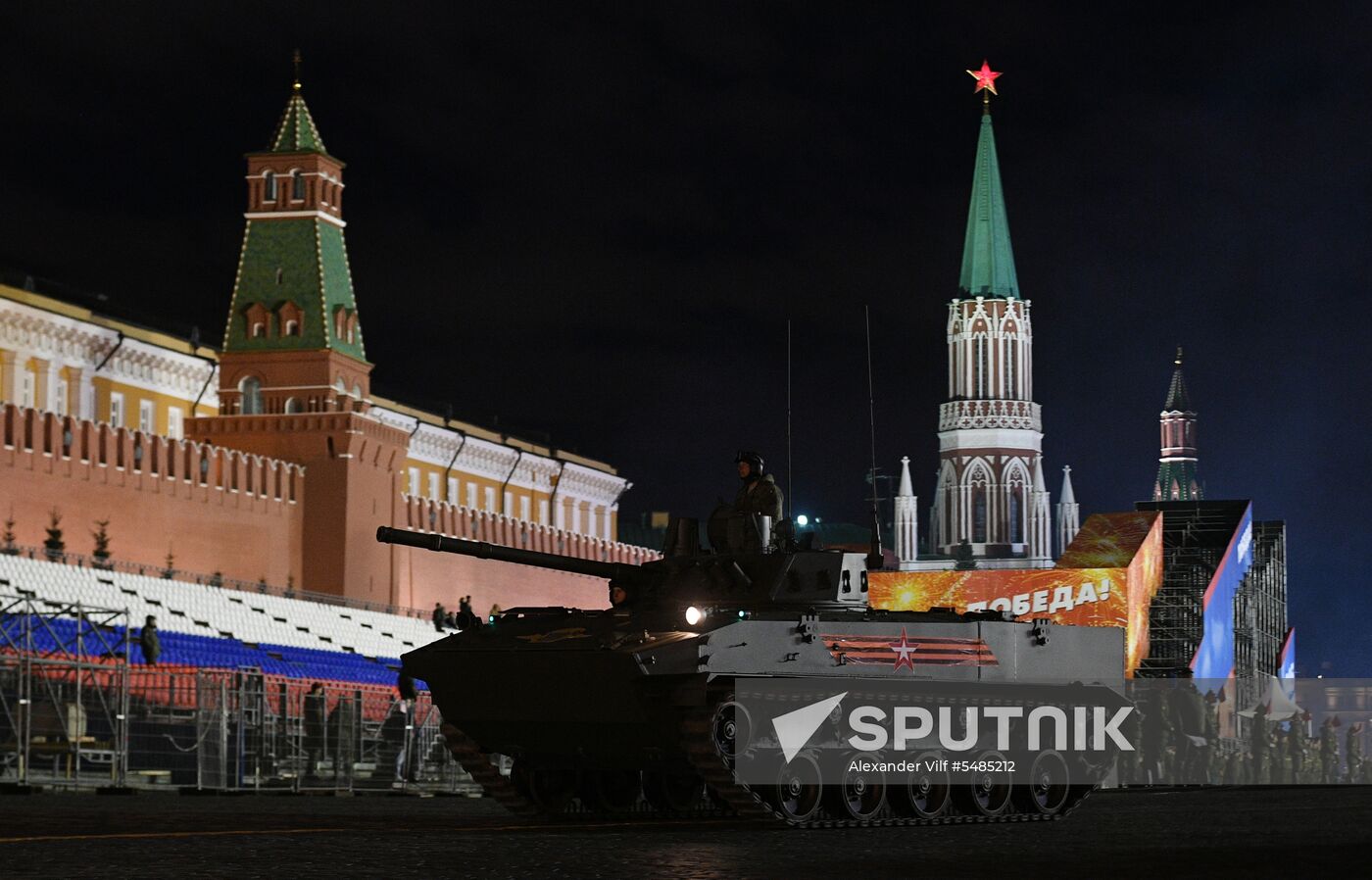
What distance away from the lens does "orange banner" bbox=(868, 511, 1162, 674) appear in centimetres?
5256

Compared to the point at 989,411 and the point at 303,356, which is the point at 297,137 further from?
the point at 989,411

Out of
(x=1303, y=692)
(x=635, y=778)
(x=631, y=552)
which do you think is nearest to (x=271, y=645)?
(x=635, y=778)

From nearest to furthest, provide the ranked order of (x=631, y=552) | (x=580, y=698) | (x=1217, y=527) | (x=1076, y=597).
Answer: (x=580, y=698) < (x=1076, y=597) < (x=1217, y=527) < (x=631, y=552)

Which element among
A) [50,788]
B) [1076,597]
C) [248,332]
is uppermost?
[248,332]

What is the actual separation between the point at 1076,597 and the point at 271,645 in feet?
57.3

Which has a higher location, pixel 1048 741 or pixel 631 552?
pixel 631 552

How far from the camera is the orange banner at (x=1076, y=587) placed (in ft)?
Result: 172

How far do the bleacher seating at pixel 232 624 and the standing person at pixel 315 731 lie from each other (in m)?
11.6

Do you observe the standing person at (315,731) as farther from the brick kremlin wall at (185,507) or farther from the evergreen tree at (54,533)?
the evergreen tree at (54,533)

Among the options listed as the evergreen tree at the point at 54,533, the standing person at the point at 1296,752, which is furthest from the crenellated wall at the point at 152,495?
the standing person at the point at 1296,752

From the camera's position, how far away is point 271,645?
46.9 meters

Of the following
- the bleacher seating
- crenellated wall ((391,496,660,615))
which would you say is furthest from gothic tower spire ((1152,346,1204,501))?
the bleacher seating

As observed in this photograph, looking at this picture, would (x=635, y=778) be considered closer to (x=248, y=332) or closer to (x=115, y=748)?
(x=115, y=748)

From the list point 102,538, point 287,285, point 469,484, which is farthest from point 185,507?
point 469,484
